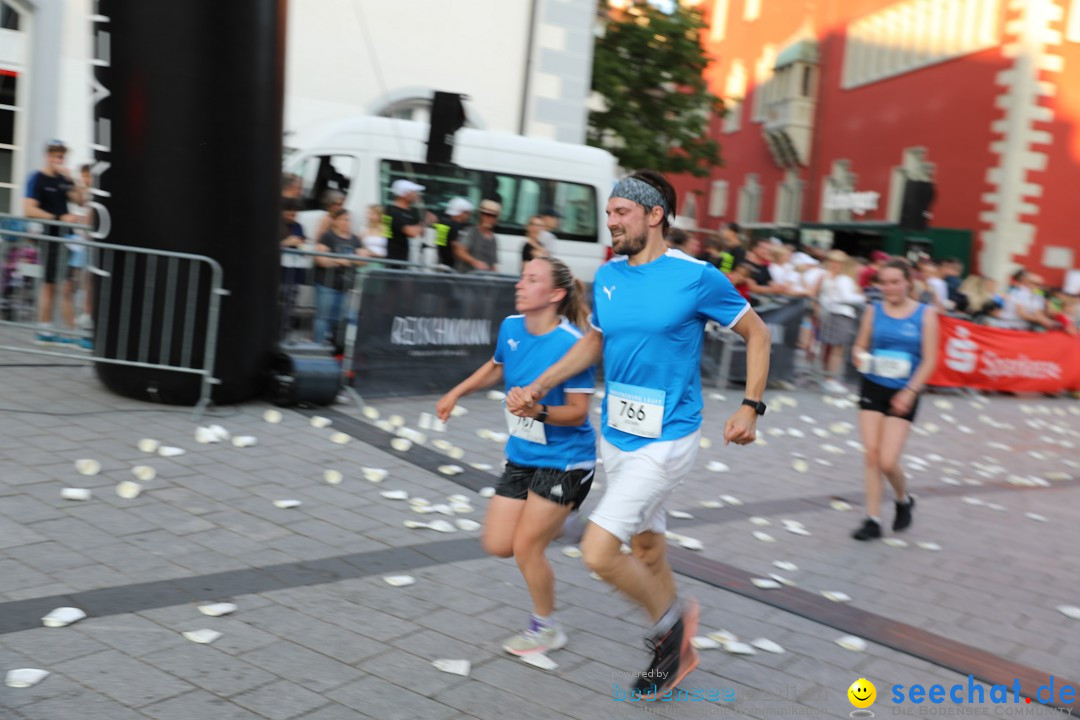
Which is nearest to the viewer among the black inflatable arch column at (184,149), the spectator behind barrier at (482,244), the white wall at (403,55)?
the black inflatable arch column at (184,149)

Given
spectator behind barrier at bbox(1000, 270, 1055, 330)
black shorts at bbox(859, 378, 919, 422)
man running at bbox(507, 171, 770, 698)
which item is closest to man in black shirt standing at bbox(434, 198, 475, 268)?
black shorts at bbox(859, 378, 919, 422)

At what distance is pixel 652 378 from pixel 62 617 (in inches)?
A: 94.4

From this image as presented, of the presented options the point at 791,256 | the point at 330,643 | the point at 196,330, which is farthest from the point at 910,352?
the point at 791,256

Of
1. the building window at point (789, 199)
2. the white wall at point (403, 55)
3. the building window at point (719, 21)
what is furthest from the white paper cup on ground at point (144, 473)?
the building window at point (719, 21)

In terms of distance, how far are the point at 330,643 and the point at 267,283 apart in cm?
465

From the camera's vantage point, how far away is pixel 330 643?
4270 millimetres

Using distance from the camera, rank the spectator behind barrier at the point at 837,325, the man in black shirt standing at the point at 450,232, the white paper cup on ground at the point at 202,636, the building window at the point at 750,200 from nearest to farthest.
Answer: the white paper cup on ground at the point at 202,636
the man in black shirt standing at the point at 450,232
the spectator behind barrier at the point at 837,325
the building window at the point at 750,200

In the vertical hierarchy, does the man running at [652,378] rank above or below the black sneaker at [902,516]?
above

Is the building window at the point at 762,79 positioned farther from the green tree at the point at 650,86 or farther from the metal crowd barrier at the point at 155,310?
the metal crowd barrier at the point at 155,310

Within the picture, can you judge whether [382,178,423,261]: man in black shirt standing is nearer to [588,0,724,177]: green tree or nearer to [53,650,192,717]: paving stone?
[53,650,192,717]: paving stone

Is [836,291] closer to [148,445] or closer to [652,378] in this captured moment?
[148,445]

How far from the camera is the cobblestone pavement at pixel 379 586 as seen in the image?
12.8 feet

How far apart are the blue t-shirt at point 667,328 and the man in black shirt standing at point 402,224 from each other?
743 centimetres

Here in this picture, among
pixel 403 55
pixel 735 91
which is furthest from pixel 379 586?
pixel 735 91
